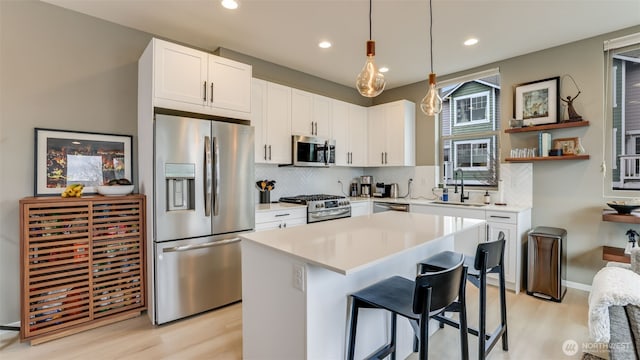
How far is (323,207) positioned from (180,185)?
177 cm

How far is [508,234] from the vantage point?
3.36m

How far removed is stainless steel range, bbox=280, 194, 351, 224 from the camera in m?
3.72

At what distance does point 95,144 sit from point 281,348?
8.34 ft

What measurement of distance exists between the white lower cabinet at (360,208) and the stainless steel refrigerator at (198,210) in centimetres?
173

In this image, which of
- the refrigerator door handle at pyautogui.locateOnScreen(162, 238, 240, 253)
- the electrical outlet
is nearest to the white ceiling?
the refrigerator door handle at pyautogui.locateOnScreen(162, 238, 240, 253)

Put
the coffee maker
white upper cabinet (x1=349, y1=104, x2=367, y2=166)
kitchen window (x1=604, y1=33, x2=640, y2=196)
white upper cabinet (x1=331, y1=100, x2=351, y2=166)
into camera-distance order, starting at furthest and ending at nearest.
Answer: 1. the coffee maker
2. white upper cabinet (x1=349, y1=104, x2=367, y2=166)
3. white upper cabinet (x1=331, y1=100, x2=351, y2=166)
4. kitchen window (x1=604, y1=33, x2=640, y2=196)

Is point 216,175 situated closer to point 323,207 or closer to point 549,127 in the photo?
point 323,207

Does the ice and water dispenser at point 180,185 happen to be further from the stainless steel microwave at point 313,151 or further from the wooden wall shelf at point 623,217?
the wooden wall shelf at point 623,217

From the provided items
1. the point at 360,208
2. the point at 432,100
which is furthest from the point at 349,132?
the point at 432,100

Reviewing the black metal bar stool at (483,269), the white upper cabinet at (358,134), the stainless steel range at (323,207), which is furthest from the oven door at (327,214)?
the black metal bar stool at (483,269)

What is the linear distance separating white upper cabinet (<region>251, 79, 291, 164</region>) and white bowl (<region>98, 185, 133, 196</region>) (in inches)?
54.3

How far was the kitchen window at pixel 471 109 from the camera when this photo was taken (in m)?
4.25

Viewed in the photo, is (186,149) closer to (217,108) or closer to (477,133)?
(217,108)

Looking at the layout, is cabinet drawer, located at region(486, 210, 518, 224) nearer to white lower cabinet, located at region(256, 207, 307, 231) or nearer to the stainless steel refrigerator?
white lower cabinet, located at region(256, 207, 307, 231)
